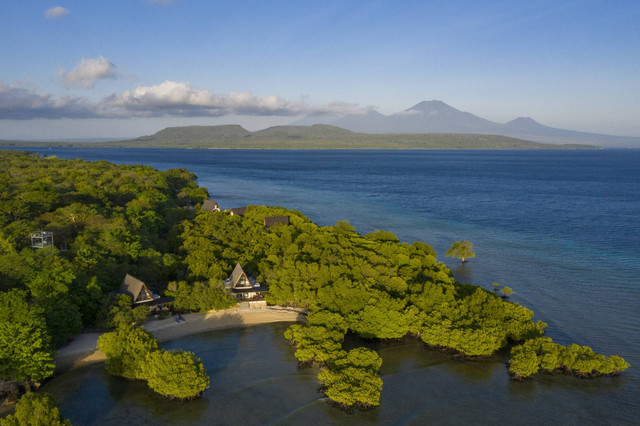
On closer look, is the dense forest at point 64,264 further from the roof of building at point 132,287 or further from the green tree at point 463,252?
the green tree at point 463,252

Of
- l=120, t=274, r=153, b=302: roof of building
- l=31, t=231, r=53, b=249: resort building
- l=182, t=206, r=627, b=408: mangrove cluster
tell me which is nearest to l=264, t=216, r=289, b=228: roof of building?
l=182, t=206, r=627, b=408: mangrove cluster

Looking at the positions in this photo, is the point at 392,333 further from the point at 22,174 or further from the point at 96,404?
the point at 22,174

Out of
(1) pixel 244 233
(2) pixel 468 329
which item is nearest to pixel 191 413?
(2) pixel 468 329

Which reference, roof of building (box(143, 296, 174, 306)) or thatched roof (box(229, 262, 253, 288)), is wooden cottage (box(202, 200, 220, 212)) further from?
roof of building (box(143, 296, 174, 306))

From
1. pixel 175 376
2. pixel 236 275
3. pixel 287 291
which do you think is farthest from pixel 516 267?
pixel 175 376

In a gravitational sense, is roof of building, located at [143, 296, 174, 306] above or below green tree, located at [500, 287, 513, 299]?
above
